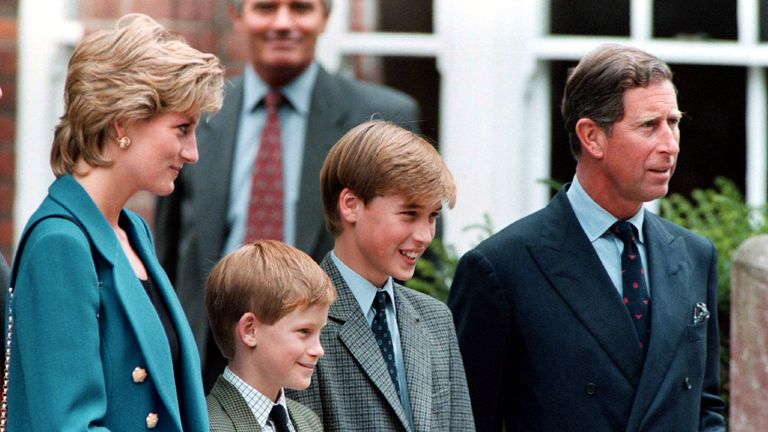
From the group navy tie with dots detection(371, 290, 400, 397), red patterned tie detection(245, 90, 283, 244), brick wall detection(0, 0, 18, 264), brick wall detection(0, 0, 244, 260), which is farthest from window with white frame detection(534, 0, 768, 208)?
navy tie with dots detection(371, 290, 400, 397)

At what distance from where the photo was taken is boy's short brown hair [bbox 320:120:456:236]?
3.82 meters

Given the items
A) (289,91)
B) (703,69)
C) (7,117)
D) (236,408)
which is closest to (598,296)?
(236,408)

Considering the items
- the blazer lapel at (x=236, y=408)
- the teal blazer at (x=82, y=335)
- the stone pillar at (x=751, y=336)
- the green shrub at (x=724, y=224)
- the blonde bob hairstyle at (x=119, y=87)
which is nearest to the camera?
the stone pillar at (x=751, y=336)

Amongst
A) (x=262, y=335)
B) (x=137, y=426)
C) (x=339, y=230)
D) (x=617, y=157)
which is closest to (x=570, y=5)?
(x=617, y=157)

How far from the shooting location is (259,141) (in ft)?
18.9

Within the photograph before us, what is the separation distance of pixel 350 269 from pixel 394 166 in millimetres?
274

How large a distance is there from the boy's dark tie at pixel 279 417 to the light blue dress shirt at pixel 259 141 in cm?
196

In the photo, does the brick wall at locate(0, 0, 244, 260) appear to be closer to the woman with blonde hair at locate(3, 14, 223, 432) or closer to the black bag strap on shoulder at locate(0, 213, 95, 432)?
the woman with blonde hair at locate(3, 14, 223, 432)

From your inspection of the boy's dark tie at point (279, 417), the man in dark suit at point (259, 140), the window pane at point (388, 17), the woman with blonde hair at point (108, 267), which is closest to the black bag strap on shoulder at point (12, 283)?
the woman with blonde hair at point (108, 267)

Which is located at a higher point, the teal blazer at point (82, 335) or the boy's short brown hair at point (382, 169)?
the boy's short brown hair at point (382, 169)

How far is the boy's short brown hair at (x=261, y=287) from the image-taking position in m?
3.61

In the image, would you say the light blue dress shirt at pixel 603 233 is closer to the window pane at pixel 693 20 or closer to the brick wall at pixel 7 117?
the window pane at pixel 693 20

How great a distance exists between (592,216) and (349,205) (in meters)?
0.73

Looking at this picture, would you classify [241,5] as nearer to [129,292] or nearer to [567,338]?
[567,338]
